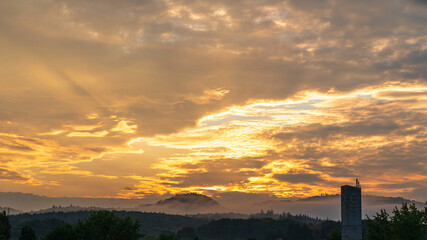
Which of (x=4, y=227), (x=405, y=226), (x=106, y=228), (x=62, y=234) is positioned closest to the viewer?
(x=405, y=226)

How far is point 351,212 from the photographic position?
302 ft

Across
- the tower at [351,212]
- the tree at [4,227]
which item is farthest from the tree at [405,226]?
the tree at [4,227]

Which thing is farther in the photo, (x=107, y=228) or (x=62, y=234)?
(x=62, y=234)

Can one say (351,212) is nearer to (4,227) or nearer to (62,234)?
(62,234)

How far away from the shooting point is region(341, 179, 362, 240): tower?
302 ft

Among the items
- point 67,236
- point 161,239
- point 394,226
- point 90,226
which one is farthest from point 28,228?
point 394,226

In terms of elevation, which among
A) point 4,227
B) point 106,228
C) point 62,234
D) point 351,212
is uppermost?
point 351,212

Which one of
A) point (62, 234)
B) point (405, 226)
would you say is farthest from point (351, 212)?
point (62, 234)

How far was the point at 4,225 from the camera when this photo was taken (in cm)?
13725

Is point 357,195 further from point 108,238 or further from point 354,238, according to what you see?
point 108,238

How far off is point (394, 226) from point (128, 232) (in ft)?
170

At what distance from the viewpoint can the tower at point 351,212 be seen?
9206cm

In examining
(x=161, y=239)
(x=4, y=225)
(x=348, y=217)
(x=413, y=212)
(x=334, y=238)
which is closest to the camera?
(x=413, y=212)

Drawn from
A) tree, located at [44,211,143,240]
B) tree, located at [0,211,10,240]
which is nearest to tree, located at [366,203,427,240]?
tree, located at [44,211,143,240]
